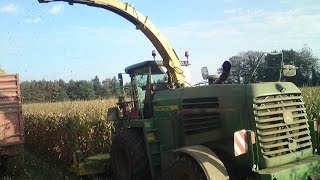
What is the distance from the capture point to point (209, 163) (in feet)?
16.9

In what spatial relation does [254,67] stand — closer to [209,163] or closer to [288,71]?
[288,71]

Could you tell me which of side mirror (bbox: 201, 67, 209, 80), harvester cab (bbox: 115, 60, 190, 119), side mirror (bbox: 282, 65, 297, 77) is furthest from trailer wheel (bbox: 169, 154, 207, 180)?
harvester cab (bbox: 115, 60, 190, 119)

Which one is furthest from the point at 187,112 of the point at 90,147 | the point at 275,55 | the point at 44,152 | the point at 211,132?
the point at 44,152

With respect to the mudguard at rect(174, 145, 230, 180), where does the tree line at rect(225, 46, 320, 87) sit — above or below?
above

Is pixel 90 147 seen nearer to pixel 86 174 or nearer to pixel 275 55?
pixel 86 174

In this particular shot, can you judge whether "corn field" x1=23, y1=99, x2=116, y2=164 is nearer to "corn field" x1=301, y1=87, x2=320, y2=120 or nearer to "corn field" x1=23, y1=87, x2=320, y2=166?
"corn field" x1=23, y1=87, x2=320, y2=166

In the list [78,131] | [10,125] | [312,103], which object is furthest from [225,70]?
[78,131]

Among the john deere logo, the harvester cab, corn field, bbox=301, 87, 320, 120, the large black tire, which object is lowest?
the large black tire

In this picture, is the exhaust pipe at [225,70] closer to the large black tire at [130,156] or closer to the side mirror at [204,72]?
the side mirror at [204,72]

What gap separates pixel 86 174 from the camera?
30.0 feet

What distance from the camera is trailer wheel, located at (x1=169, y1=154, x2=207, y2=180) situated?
5187mm

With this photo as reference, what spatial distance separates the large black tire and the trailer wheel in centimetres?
174

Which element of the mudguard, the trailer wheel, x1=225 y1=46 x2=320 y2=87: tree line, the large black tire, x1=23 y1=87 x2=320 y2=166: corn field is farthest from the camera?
x1=23 y1=87 x2=320 y2=166: corn field

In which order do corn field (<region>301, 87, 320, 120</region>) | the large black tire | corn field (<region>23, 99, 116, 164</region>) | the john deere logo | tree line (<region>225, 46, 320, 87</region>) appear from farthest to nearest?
1. corn field (<region>23, 99, 116, 164</region>)
2. corn field (<region>301, 87, 320, 120</region>)
3. the large black tire
4. the john deere logo
5. tree line (<region>225, 46, 320, 87</region>)
